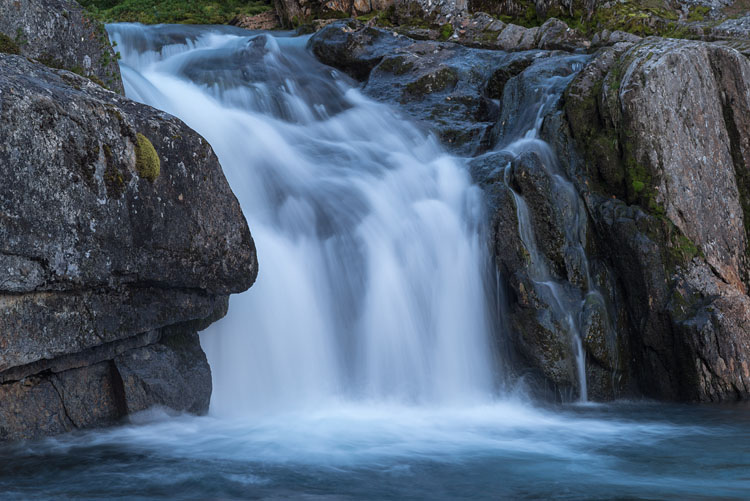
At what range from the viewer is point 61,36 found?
22.0 feet

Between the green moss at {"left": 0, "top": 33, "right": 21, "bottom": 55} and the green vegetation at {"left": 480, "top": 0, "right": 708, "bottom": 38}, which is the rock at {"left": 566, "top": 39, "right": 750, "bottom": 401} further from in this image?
the green moss at {"left": 0, "top": 33, "right": 21, "bottom": 55}

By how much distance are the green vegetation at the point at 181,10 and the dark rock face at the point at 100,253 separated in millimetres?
16253

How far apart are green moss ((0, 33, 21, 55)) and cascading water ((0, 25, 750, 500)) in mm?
3205

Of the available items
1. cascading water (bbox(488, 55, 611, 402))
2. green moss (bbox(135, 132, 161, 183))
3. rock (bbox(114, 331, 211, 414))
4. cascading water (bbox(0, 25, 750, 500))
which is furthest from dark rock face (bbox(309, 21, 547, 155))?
green moss (bbox(135, 132, 161, 183))

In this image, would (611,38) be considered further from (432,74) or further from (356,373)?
(356,373)

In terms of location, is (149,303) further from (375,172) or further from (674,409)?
(674,409)

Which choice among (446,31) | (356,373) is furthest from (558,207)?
(446,31)

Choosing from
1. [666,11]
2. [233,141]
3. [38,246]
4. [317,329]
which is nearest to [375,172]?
[233,141]

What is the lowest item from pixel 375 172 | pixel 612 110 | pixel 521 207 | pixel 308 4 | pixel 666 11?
pixel 521 207

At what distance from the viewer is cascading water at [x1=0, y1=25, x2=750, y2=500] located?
15.7ft

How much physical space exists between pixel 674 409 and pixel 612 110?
13.8 feet

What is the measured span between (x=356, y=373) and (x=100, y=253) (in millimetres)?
3533

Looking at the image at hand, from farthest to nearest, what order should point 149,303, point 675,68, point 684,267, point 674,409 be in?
point 675,68, point 684,267, point 674,409, point 149,303

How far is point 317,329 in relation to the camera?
7.84 metres
